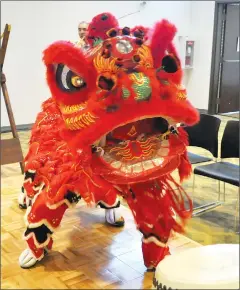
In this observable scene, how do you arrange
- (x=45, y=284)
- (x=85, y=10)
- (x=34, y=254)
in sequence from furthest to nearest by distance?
(x=85, y=10) < (x=34, y=254) < (x=45, y=284)

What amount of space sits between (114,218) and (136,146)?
76 centimetres

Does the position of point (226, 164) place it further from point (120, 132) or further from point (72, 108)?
point (72, 108)

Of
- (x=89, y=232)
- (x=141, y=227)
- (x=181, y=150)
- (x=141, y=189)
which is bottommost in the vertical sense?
(x=89, y=232)

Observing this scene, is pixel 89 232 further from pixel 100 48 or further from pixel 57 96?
pixel 100 48

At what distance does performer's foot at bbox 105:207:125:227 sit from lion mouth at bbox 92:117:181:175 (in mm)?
696

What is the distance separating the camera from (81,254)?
1.69 m

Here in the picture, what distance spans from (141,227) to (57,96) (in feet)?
1.85

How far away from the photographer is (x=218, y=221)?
204cm

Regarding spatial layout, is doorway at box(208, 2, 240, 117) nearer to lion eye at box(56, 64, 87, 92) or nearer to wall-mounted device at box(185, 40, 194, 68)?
wall-mounted device at box(185, 40, 194, 68)

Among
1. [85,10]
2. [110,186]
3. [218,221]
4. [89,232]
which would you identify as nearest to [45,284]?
[110,186]

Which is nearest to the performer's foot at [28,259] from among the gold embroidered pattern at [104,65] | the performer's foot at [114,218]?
the performer's foot at [114,218]

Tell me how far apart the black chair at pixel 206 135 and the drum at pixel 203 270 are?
1.28m

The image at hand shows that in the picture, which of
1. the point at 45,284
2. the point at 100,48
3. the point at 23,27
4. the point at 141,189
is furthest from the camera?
the point at 23,27

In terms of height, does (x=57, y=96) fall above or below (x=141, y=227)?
above
